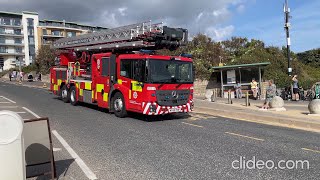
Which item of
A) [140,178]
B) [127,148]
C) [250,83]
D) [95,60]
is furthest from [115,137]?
[250,83]

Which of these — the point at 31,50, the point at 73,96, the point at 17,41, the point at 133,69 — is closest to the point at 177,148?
the point at 133,69

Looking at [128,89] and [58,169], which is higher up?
[128,89]

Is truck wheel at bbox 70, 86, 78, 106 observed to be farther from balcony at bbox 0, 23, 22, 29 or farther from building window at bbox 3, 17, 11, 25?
building window at bbox 3, 17, 11, 25

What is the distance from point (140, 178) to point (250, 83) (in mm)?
21660

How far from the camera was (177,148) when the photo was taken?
8539 mm

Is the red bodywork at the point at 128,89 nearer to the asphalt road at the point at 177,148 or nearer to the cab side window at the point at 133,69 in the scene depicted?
the cab side window at the point at 133,69

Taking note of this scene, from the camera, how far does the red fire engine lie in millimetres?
13156

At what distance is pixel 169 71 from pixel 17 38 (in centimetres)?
11039

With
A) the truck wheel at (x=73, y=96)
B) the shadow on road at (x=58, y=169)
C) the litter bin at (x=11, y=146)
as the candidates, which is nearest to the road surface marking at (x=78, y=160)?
the shadow on road at (x=58, y=169)

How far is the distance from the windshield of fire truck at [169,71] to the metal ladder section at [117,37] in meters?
1.55

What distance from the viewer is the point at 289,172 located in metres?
6.52

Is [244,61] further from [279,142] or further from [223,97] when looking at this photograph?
[279,142]

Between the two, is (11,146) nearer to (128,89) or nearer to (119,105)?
(128,89)

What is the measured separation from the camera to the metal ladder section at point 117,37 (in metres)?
14.6
